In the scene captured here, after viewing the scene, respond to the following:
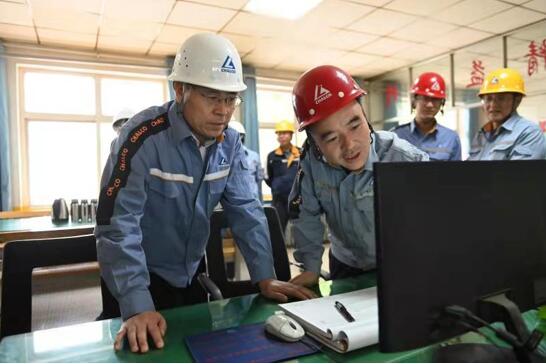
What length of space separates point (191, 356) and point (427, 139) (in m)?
2.64

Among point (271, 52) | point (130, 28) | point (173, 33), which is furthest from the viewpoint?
point (271, 52)

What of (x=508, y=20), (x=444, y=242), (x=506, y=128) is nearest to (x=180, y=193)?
(x=444, y=242)

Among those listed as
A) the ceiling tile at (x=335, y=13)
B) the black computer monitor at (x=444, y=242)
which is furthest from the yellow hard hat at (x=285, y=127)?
the black computer monitor at (x=444, y=242)

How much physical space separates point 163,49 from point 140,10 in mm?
1224

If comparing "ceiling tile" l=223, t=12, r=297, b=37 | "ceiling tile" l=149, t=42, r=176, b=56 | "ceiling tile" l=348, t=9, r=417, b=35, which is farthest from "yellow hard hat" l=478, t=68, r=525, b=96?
"ceiling tile" l=149, t=42, r=176, b=56

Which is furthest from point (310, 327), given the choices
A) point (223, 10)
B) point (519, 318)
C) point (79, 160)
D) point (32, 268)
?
point (79, 160)

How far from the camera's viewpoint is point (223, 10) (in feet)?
12.4

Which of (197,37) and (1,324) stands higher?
(197,37)

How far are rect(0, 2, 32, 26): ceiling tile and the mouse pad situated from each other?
13.3 feet

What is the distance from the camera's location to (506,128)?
2641 mm

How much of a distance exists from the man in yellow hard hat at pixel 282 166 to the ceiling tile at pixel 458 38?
7.16 ft

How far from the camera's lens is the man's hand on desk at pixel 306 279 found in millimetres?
1200

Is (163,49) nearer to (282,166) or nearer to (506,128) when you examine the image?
(282,166)

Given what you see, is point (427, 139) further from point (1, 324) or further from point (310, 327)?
point (1, 324)
